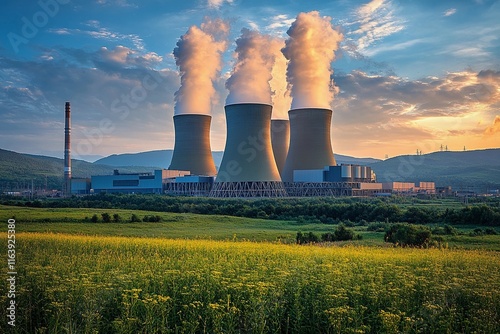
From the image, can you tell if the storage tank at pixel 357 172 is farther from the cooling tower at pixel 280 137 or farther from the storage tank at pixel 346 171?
the cooling tower at pixel 280 137

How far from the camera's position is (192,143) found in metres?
45.1

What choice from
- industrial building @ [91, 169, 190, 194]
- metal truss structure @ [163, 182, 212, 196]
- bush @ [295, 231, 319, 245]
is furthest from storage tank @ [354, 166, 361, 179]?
bush @ [295, 231, 319, 245]

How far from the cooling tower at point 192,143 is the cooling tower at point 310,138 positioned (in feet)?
27.1

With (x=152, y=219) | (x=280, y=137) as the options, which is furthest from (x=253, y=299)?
(x=280, y=137)

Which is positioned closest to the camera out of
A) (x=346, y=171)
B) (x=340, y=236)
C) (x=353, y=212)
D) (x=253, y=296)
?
(x=253, y=296)

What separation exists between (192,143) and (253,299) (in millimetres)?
40015

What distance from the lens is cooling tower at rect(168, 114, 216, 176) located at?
44.1m

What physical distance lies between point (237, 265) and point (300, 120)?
34597 millimetres

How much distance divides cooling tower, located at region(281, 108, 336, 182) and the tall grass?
33.5m

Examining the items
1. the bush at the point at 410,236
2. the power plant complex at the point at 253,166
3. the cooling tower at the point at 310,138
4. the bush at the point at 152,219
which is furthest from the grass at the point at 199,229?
the cooling tower at the point at 310,138

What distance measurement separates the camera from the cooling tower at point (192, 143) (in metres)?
44.1

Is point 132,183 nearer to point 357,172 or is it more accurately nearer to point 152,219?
point 357,172

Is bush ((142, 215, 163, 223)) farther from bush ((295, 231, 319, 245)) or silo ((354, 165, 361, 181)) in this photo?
silo ((354, 165, 361, 181))

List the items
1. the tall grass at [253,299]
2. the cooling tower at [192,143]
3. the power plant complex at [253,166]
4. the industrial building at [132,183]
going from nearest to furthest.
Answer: the tall grass at [253,299]
the power plant complex at [253,166]
the cooling tower at [192,143]
the industrial building at [132,183]
